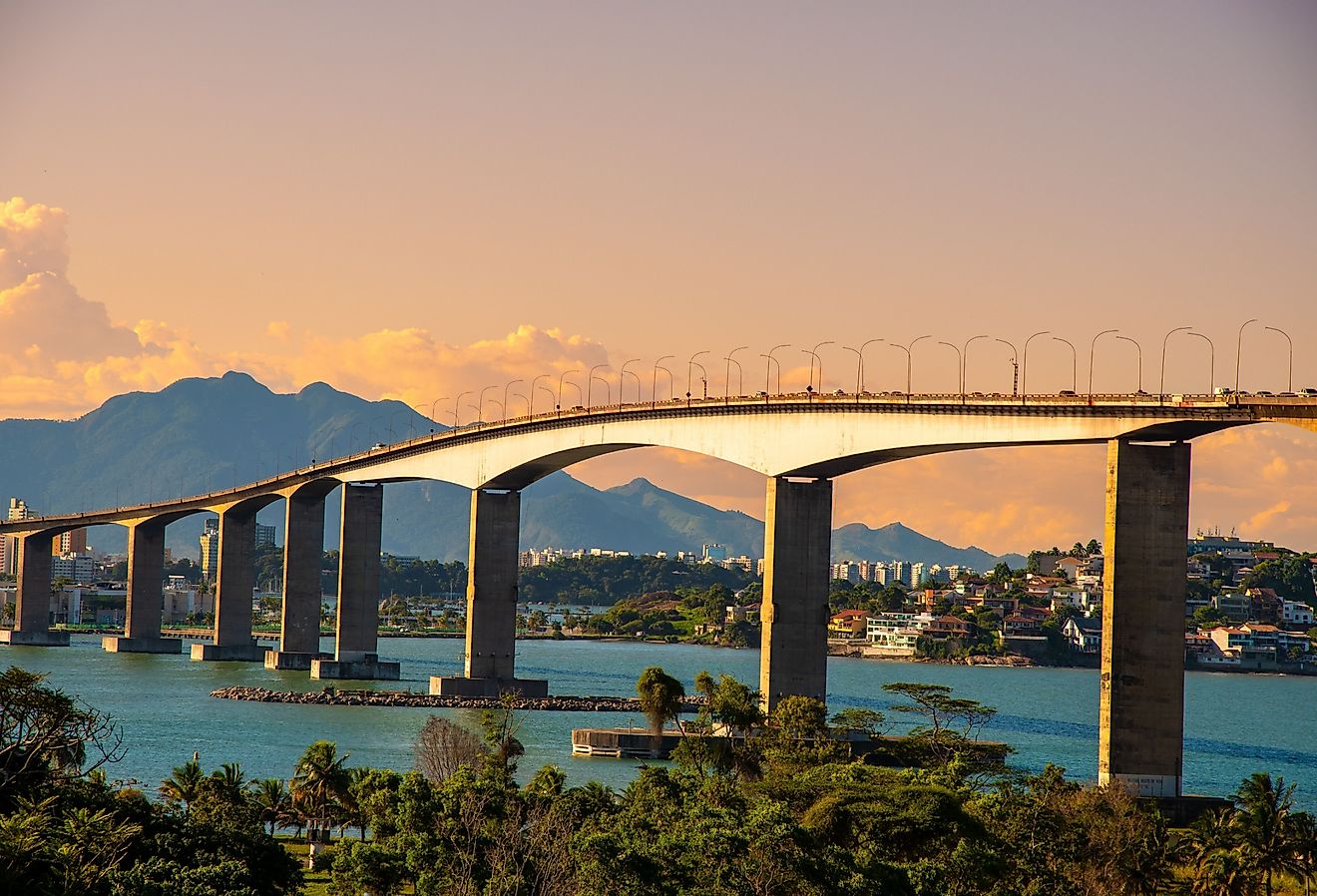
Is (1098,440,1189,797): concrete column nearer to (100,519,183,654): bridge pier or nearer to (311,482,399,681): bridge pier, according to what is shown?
(311,482,399,681): bridge pier

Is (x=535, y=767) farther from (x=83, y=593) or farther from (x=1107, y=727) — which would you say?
(x=83, y=593)

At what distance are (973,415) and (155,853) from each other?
42.5m

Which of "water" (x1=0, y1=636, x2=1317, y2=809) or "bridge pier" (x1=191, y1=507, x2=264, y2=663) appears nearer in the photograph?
"water" (x1=0, y1=636, x2=1317, y2=809)

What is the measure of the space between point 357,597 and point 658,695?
4559 centimetres

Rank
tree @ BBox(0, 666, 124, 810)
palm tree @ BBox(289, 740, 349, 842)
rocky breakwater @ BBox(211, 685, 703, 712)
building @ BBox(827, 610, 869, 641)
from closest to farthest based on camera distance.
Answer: tree @ BBox(0, 666, 124, 810)
palm tree @ BBox(289, 740, 349, 842)
rocky breakwater @ BBox(211, 685, 703, 712)
building @ BBox(827, 610, 869, 641)

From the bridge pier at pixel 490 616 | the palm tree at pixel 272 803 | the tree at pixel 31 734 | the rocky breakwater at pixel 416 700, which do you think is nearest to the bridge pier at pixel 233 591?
the rocky breakwater at pixel 416 700

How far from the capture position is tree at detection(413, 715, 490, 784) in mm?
53188

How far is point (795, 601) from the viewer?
245ft

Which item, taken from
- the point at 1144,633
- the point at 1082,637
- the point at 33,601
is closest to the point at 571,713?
the point at 1144,633

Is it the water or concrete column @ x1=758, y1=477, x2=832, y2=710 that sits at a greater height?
concrete column @ x1=758, y1=477, x2=832, y2=710

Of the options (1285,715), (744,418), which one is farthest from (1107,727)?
(1285,715)

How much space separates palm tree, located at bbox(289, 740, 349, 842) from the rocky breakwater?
44710 mm

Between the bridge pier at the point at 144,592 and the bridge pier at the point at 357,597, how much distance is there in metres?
26.2

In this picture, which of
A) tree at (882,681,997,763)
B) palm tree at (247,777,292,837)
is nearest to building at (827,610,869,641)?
tree at (882,681,997,763)
